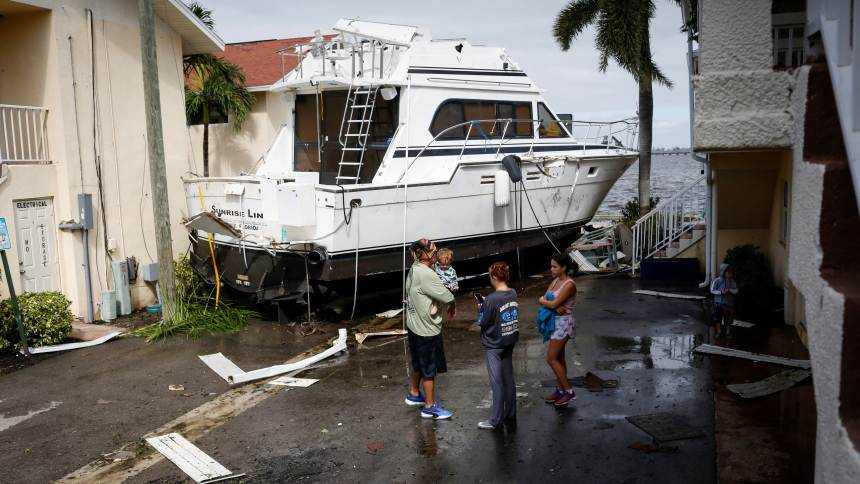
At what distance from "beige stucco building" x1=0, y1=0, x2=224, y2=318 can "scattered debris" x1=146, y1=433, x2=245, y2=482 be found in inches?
201

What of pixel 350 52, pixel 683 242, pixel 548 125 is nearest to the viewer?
pixel 350 52

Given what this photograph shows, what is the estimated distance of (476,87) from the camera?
39.7ft

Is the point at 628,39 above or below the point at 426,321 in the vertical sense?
above

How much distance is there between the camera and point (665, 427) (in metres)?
5.84

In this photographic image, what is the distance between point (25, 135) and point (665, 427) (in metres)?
10.4

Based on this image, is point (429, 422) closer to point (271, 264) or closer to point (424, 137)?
point (271, 264)

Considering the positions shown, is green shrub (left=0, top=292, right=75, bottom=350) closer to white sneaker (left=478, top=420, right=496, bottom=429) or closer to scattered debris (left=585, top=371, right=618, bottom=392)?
white sneaker (left=478, top=420, right=496, bottom=429)

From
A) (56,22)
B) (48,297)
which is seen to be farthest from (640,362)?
(56,22)

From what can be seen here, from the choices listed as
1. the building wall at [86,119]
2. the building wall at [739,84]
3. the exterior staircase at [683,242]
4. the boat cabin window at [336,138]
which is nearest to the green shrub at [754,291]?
the exterior staircase at [683,242]

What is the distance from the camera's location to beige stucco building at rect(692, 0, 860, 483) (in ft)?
6.08

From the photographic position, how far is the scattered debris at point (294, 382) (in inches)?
298

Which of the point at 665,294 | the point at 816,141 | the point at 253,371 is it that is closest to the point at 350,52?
the point at 253,371

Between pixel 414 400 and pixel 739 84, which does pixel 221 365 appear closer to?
pixel 414 400

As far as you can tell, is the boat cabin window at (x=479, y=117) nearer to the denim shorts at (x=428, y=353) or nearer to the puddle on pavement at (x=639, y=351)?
the puddle on pavement at (x=639, y=351)
